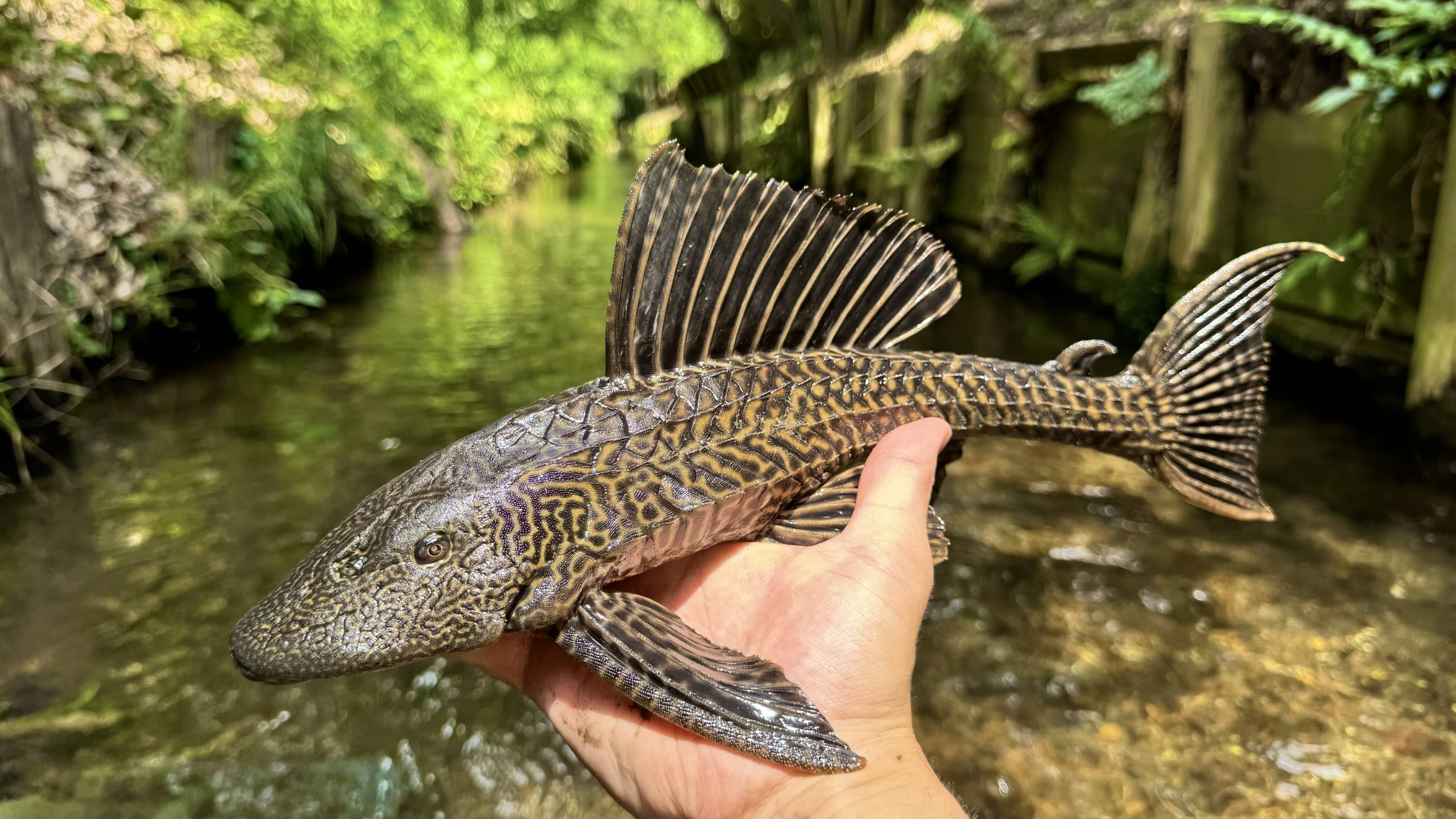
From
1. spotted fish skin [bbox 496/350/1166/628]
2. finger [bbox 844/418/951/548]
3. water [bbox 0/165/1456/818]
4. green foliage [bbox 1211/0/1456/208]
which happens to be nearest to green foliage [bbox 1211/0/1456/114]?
green foliage [bbox 1211/0/1456/208]

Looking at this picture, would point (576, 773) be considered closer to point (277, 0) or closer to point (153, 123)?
point (153, 123)

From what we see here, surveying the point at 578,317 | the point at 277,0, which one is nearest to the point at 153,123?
the point at 277,0

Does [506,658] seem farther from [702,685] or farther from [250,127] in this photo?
[250,127]

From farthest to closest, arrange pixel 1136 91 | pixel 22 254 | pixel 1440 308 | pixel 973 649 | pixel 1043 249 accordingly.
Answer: pixel 1043 249
pixel 1136 91
pixel 22 254
pixel 1440 308
pixel 973 649

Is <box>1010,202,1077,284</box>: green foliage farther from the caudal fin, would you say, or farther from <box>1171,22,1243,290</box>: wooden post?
the caudal fin

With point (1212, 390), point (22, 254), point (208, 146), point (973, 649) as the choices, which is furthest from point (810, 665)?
point (208, 146)

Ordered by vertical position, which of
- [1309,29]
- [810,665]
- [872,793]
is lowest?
[872,793]

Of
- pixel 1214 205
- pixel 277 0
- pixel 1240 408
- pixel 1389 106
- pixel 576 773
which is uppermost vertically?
pixel 277 0
